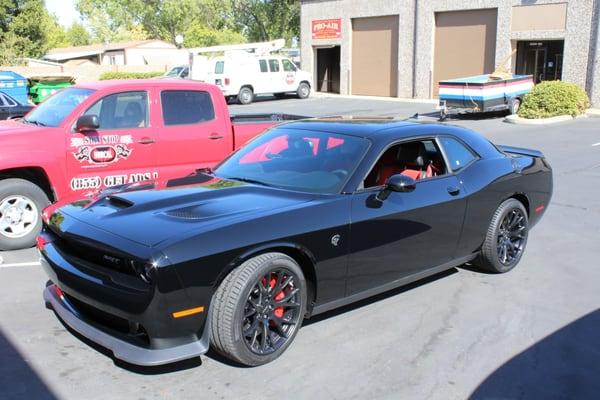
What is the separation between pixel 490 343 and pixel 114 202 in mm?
2874

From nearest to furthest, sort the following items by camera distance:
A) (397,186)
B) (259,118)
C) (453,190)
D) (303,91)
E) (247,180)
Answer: (397,186)
(247,180)
(453,190)
(259,118)
(303,91)

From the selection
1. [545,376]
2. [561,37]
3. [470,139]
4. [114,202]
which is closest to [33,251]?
[114,202]

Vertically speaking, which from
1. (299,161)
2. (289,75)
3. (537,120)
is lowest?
(537,120)

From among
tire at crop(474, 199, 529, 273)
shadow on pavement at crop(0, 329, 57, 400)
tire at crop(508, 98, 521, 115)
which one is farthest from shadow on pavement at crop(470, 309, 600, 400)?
tire at crop(508, 98, 521, 115)

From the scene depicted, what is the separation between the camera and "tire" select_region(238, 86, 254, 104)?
28281mm

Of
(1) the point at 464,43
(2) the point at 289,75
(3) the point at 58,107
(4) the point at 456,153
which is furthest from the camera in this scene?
(2) the point at 289,75

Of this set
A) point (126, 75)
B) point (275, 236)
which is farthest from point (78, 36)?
point (275, 236)

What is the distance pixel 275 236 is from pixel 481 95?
1752 cm

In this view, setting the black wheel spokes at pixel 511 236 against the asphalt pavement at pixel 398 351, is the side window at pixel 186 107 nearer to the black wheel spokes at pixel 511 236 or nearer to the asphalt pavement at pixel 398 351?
the asphalt pavement at pixel 398 351

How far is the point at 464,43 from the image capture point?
91.6 feet

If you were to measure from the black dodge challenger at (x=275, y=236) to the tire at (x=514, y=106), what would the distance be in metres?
16.2

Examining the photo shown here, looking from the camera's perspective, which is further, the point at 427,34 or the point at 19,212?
the point at 427,34

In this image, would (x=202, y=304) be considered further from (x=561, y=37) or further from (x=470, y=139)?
(x=561, y=37)

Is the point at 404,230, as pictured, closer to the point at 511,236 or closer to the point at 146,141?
the point at 511,236
